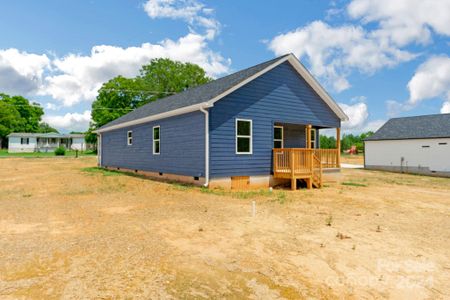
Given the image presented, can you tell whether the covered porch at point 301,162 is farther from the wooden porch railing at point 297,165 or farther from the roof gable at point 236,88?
the roof gable at point 236,88

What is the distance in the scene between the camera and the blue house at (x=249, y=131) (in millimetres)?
11602

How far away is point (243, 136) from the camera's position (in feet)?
40.1

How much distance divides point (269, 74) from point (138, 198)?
7698 mm

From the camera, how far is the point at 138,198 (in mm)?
9594

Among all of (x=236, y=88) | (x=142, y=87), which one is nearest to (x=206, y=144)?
(x=236, y=88)

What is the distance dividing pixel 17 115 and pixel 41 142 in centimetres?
1523

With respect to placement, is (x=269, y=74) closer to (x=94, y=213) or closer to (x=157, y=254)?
(x=94, y=213)

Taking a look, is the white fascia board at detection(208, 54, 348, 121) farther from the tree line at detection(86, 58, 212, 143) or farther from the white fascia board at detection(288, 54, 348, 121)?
the tree line at detection(86, 58, 212, 143)

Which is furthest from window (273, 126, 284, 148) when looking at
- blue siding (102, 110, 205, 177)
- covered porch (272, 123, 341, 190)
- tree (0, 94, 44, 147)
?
tree (0, 94, 44, 147)

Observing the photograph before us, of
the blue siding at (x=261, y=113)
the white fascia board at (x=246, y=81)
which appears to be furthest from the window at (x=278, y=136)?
the white fascia board at (x=246, y=81)

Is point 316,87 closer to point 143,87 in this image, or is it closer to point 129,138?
point 129,138

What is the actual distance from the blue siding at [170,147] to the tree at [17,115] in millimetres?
55566

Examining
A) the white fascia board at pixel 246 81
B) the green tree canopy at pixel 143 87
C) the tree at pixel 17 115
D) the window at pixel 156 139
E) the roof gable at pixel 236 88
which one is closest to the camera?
the white fascia board at pixel 246 81

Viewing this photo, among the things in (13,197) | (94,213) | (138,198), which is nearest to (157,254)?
(94,213)
